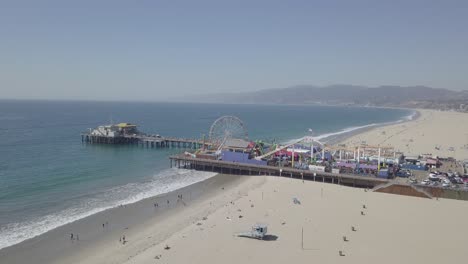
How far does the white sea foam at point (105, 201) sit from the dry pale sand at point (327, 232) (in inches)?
399

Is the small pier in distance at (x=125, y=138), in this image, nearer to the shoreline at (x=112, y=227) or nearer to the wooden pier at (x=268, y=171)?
the wooden pier at (x=268, y=171)

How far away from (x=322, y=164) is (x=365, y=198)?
489 inches

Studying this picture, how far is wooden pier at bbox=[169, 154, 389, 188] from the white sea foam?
1.81 meters

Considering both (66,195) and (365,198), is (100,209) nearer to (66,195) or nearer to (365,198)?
(66,195)

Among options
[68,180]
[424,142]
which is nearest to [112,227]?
[68,180]

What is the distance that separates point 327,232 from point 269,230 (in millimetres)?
4450

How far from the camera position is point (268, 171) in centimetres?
5212

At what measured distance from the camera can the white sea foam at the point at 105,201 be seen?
97.9 ft

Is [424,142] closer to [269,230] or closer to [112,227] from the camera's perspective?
[269,230]

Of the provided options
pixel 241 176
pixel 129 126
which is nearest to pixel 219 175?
pixel 241 176

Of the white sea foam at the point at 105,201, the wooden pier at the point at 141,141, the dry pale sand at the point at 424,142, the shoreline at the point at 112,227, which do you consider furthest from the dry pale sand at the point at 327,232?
the wooden pier at the point at 141,141

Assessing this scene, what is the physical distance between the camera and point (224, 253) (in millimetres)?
25391

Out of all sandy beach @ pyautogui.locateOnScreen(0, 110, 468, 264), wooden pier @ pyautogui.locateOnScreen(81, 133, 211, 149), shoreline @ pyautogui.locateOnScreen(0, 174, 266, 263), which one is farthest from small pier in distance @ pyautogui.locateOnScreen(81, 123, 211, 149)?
sandy beach @ pyautogui.locateOnScreen(0, 110, 468, 264)

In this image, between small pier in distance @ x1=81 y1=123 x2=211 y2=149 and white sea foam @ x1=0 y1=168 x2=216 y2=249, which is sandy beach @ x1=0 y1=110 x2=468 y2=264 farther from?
small pier in distance @ x1=81 y1=123 x2=211 y2=149
